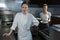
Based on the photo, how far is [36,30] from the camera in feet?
11.8

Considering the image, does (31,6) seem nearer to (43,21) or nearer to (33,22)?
(43,21)

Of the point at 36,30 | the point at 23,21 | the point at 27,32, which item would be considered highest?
the point at 23,21

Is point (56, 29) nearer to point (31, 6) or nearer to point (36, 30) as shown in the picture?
point (36, 30)

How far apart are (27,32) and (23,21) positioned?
148 mm

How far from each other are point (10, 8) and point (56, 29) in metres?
2.94

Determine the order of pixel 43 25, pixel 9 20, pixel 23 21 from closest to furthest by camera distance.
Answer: pixel 23 21 < pixel 43 25 < pixel 9 20

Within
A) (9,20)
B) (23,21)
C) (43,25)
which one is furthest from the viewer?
(9,20)

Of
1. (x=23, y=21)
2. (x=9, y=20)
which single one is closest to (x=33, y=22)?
(x=23, y=21)

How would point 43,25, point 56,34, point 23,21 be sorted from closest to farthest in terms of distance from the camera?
point 56,34 → point 23,21 → point 43,25

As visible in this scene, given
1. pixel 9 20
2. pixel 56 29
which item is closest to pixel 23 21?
pixel 56 29

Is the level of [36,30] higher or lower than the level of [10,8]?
lower

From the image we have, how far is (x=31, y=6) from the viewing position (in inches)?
165

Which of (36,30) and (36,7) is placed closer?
(36,30)

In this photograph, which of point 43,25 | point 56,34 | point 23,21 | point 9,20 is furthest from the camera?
point 9,20
